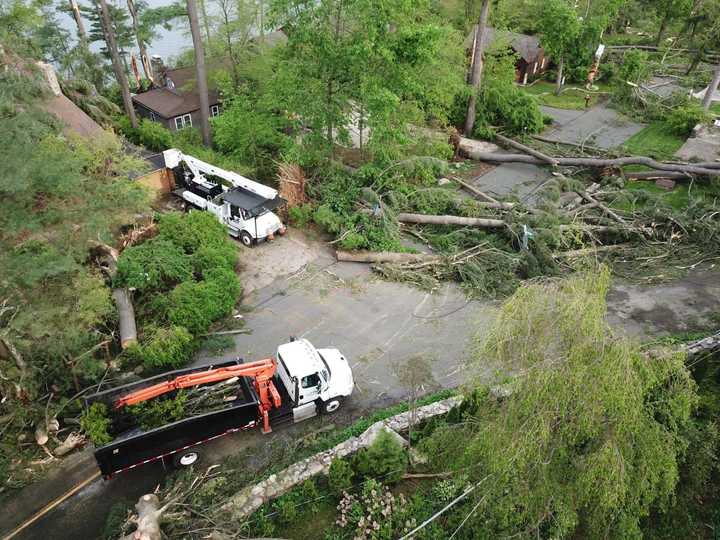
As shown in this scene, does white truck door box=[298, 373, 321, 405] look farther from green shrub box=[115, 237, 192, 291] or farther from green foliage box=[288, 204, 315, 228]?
green foliage box=[288, 204, 315, 228]

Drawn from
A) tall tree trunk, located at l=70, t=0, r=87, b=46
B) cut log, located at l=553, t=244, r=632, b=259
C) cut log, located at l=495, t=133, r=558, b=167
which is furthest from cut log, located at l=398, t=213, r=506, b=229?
tall tree trunk, located at l=70, t=0, r=87, b=46

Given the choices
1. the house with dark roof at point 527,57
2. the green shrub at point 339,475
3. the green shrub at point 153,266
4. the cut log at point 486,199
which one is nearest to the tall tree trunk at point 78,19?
the green shrub at point 153,266

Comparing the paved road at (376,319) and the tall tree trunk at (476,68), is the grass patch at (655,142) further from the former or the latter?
the paved road at (376,319)

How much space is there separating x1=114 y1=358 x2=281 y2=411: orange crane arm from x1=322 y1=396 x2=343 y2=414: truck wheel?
1369mm

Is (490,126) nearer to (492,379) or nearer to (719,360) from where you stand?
(719,360)

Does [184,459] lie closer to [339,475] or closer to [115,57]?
[339,475]

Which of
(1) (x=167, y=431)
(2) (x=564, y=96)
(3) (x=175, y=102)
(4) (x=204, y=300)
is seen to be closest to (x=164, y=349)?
(4) (x=204, y=300)

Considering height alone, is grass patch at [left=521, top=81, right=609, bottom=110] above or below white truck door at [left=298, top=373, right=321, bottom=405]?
above

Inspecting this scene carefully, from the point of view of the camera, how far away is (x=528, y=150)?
2717cm

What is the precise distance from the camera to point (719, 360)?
13609mm

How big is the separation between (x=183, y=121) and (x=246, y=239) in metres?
11.7

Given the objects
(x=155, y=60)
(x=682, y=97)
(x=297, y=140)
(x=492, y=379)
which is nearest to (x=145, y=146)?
(x=297, y=140)

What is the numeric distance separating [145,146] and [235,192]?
8390 millimetres

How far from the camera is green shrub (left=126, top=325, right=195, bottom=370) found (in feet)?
48.4
